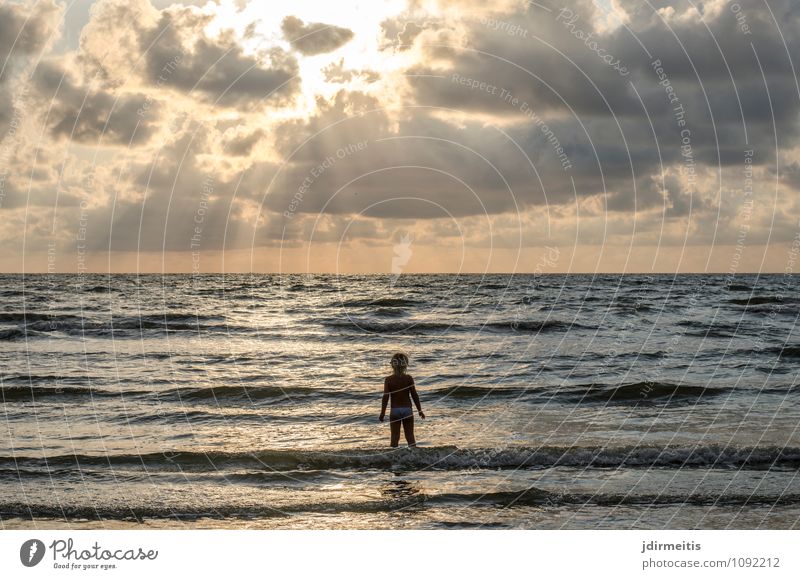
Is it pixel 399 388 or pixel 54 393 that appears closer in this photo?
pixel 399 388

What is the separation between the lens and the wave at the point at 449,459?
793 inches

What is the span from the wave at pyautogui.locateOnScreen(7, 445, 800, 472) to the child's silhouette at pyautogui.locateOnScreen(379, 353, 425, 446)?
549 millimetres

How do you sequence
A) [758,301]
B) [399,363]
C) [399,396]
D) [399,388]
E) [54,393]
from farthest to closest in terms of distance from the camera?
[758,301], [54,393], [399,396], [399,388], [399,363]

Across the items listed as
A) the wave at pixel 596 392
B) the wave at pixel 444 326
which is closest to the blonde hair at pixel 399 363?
the wave at pixel 596 392

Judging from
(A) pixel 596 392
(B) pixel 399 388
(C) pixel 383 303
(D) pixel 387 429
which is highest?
(C) pixel 383 303

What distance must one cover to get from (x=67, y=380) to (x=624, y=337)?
111 ft

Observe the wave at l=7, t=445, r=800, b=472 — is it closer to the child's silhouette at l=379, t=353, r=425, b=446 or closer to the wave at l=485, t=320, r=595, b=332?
the child's silhouette at l=379, t=353, r=425, b=446

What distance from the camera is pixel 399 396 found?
20297 mm

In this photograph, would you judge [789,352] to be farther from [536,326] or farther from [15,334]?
[15,334]

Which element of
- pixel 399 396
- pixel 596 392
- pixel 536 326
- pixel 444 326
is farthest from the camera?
pixel 536 326

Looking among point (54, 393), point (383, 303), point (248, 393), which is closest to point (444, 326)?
point (383, 303)
